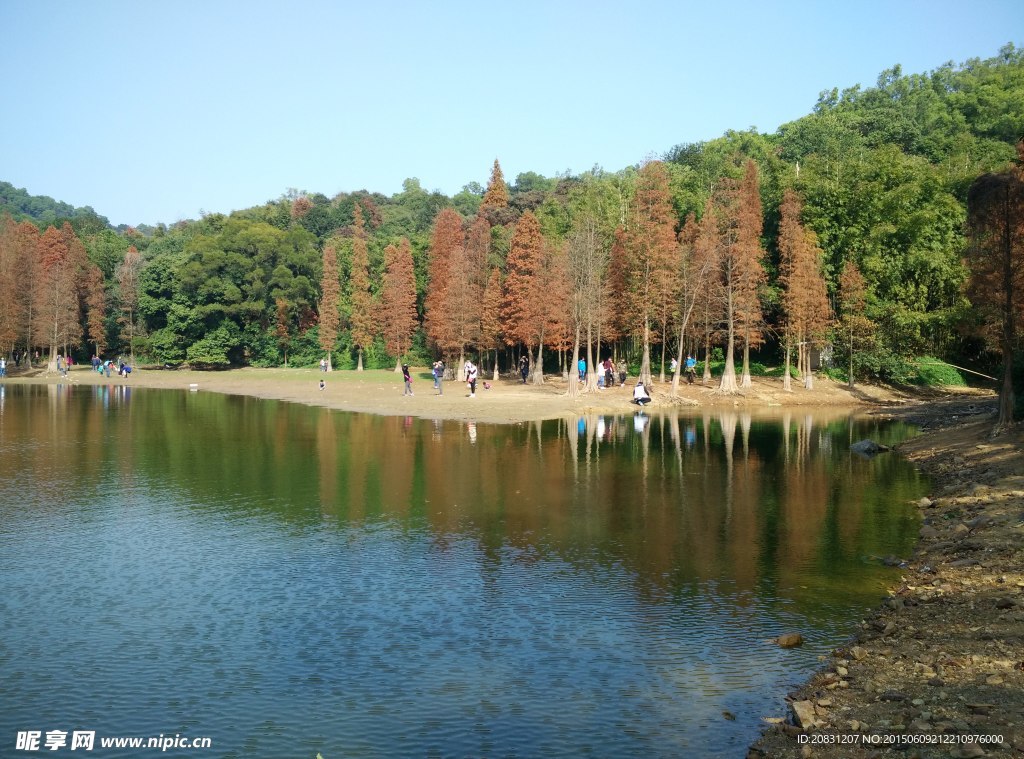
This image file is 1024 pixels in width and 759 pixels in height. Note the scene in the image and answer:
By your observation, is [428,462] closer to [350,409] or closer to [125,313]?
[350,409]

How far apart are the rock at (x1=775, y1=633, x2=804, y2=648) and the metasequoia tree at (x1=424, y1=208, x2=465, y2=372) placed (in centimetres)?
5820

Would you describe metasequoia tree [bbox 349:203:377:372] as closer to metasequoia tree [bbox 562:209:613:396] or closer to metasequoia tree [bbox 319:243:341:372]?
metasequoia tree [bbox 319:243:341:372]

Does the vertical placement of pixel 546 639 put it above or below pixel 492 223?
below

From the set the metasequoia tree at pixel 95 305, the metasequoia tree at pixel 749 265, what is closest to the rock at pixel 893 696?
the metasequoia tree at pixel 749 265

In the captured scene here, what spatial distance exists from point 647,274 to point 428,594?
46274mm

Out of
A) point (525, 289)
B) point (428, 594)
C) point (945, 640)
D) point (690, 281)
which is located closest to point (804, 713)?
point (945, 640)

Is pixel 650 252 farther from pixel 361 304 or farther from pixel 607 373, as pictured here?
pixel 361 304

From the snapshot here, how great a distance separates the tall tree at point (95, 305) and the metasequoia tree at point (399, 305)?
1421 inches

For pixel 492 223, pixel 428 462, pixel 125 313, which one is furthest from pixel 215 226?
pixel 428 462

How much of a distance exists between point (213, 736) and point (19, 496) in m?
16.1

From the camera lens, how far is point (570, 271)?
55.8 meters

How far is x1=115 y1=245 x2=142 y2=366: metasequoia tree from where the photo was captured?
9775 cm

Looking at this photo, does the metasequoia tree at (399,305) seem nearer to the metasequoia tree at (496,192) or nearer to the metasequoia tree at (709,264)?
the metasequoia tree at (496,192)

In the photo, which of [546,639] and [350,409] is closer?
[546,639]
